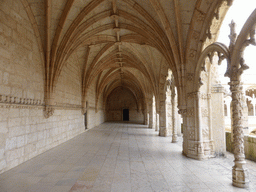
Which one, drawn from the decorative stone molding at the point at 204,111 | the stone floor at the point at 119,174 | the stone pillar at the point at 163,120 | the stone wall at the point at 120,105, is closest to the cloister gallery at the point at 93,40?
the decorative stone molding at the point at 204,111

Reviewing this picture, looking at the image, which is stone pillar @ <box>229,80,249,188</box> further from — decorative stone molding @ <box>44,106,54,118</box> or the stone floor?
decorative stone molding @ <box>44,106,54,118</box>

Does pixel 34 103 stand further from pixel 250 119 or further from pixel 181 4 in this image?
pixel 250 119

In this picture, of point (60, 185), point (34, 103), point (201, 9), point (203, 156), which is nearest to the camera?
point (60, 185)

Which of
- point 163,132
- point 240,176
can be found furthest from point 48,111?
point 163,132

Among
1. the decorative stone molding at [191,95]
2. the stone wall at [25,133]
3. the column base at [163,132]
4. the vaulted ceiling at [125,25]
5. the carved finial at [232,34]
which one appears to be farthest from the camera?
the column base at [163,132]

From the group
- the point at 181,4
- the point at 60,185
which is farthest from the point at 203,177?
the point at 181,4

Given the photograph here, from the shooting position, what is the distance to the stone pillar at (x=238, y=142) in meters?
3.21

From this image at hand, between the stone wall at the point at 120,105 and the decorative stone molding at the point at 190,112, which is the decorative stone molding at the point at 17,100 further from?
the stone wall at the point at 120,105

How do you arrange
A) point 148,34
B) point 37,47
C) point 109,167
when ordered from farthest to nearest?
point 148,34
point 37,47
point 109,167

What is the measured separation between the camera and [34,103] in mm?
5426

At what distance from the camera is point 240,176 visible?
3.22 m

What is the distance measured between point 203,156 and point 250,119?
7.65 metres

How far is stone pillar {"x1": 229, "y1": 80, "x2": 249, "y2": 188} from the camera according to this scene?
3205 mm

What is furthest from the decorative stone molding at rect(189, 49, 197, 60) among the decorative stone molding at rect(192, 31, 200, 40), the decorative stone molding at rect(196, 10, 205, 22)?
the decorative stone molding at rect(196, 10, 205, 22)
